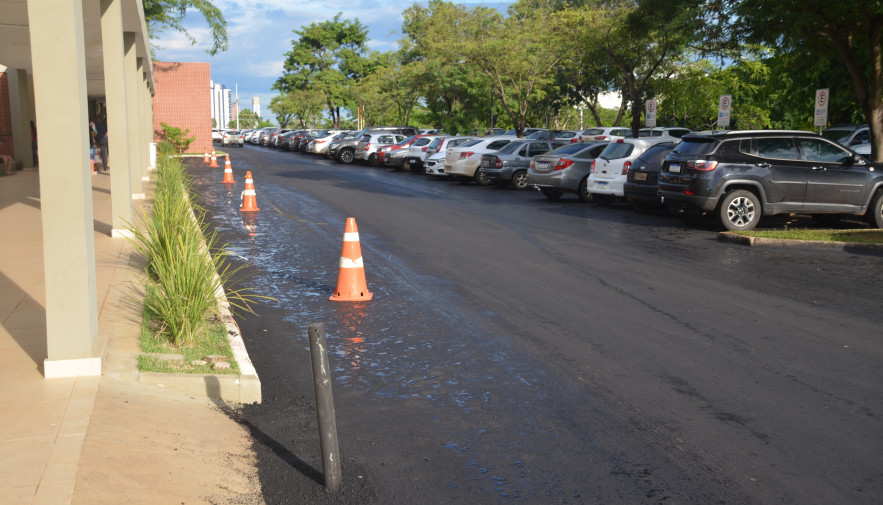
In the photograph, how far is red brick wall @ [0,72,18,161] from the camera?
28.9 metres

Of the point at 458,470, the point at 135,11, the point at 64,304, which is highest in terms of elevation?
the point at 135,11

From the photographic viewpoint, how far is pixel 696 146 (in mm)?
15125

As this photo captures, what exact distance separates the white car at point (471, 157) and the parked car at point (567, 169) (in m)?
4.90

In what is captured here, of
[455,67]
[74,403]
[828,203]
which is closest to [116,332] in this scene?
[74,403]

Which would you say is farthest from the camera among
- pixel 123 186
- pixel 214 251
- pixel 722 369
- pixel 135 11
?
pixel 135 11

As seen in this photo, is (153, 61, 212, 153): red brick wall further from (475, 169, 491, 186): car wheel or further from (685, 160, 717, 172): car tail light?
(685, 160, 717, 172): car tail light

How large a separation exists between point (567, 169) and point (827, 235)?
7.65 meters

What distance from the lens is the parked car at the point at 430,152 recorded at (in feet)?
98.6

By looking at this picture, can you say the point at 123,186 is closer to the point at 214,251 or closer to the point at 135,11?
the point at 214,251

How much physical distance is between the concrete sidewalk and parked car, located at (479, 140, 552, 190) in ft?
60.7

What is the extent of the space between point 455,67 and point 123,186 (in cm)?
3482

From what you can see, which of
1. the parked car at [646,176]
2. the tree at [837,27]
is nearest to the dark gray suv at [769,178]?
the parked car at [646,176]

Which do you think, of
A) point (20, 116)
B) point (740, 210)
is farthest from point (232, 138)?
point (740, 210)

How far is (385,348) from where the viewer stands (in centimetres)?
715
